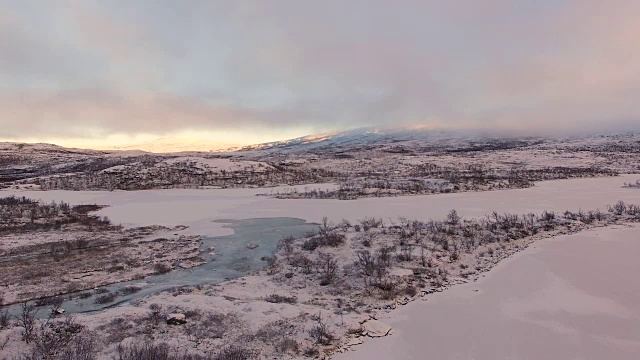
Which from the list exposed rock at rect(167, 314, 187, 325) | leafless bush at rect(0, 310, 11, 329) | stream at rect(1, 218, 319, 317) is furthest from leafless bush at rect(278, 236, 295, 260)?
leafless bush at rect(0, 310, 11, 329)

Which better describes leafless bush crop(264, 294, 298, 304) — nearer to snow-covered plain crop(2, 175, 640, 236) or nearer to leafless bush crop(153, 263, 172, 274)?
leafless bush crop(153, 263, 172, 274)

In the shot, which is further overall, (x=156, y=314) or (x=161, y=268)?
(x=161, y=268)

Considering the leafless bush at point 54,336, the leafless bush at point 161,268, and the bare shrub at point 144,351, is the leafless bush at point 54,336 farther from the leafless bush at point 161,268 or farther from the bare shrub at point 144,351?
the leafless bush at point 161,268

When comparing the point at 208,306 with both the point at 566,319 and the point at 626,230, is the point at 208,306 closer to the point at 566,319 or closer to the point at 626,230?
the point at 566,319

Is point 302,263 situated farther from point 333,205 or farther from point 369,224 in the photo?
point 333,205

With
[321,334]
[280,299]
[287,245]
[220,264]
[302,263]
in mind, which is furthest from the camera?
[287,245]

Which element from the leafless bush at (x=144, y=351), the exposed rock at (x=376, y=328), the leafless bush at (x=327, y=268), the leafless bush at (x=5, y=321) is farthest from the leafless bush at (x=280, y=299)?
the leafless bush at (x=5, y=321)

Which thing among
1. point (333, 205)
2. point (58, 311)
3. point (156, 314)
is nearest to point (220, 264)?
point (156, 314)

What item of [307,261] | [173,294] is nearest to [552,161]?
[307,261]
